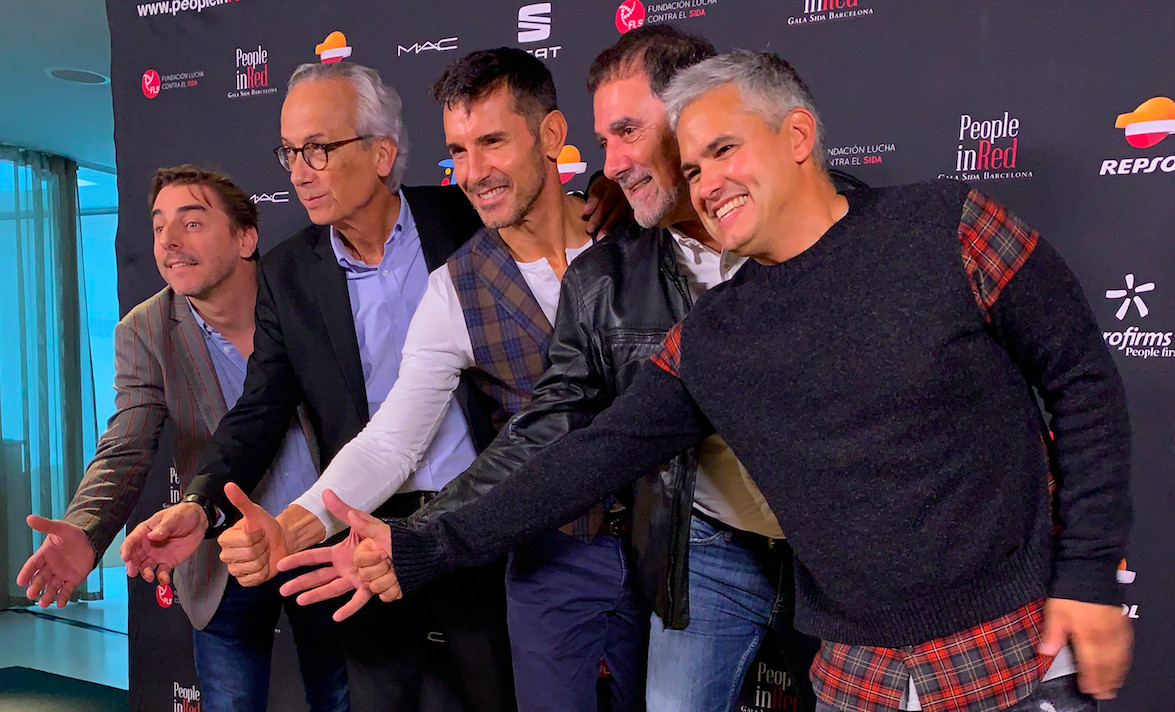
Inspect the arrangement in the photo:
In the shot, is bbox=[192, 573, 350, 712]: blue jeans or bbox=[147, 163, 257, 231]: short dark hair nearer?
bbox=[192, 573, 350, 712]: blue jeans

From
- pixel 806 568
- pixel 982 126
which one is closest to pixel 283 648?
pixel 806 568

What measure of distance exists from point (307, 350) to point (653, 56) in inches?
45.6

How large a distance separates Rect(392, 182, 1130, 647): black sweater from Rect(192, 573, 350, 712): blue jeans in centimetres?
156

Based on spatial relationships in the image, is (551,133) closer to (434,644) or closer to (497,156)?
(497,156)

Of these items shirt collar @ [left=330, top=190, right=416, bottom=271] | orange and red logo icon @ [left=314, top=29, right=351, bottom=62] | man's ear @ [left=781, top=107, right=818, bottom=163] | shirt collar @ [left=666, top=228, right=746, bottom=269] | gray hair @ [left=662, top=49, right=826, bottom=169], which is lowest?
shirt collar @ [left=666, top=228, right=746, bottom=269]

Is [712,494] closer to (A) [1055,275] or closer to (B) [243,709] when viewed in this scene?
(A) [1055,275]

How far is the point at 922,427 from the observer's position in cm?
122

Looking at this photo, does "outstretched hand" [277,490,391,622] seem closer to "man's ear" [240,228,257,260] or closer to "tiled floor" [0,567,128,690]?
"man's ear" [240,228,257,260]

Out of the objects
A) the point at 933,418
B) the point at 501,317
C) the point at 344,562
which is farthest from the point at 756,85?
the point at 344,562

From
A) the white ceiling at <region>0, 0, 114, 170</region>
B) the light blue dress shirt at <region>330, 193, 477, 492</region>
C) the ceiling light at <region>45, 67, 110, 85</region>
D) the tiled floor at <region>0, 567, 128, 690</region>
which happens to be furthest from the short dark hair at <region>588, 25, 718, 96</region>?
the ceiling light at <region>45, 67, 110, 85</region>

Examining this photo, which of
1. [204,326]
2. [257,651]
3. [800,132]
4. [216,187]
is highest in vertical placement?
[216,187]

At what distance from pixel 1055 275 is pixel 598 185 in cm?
98

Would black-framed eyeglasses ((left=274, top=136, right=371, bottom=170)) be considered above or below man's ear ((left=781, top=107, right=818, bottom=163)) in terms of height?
above

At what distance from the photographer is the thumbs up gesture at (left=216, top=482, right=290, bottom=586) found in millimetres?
1702
